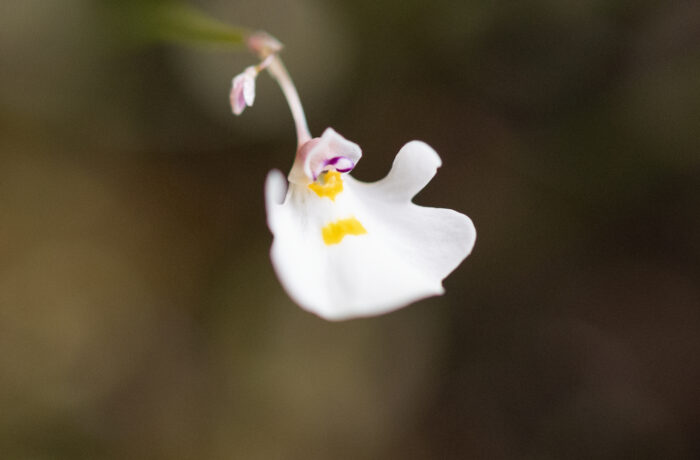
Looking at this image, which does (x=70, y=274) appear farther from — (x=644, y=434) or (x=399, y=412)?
(x=644, y=434)

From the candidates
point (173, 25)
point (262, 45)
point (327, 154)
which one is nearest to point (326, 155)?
point (327, 154)

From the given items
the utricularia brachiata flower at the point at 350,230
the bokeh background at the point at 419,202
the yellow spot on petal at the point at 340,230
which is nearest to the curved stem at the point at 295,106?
the utricularia brachiata flower at the point at 350,230

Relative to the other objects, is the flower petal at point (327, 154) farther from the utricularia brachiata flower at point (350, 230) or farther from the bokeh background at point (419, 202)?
the bokeh background at point (419, 202)

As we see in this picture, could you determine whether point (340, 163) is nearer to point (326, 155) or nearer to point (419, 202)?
point (326, 155)

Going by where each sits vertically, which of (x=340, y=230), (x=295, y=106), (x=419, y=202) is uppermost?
(x=295, y=106)

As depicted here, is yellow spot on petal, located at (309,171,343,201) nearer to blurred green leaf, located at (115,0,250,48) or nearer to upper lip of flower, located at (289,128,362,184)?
A: upper lip of flower, located at (289,128,362,184)

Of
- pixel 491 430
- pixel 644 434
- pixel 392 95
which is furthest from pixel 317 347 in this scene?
pixel 644 434
